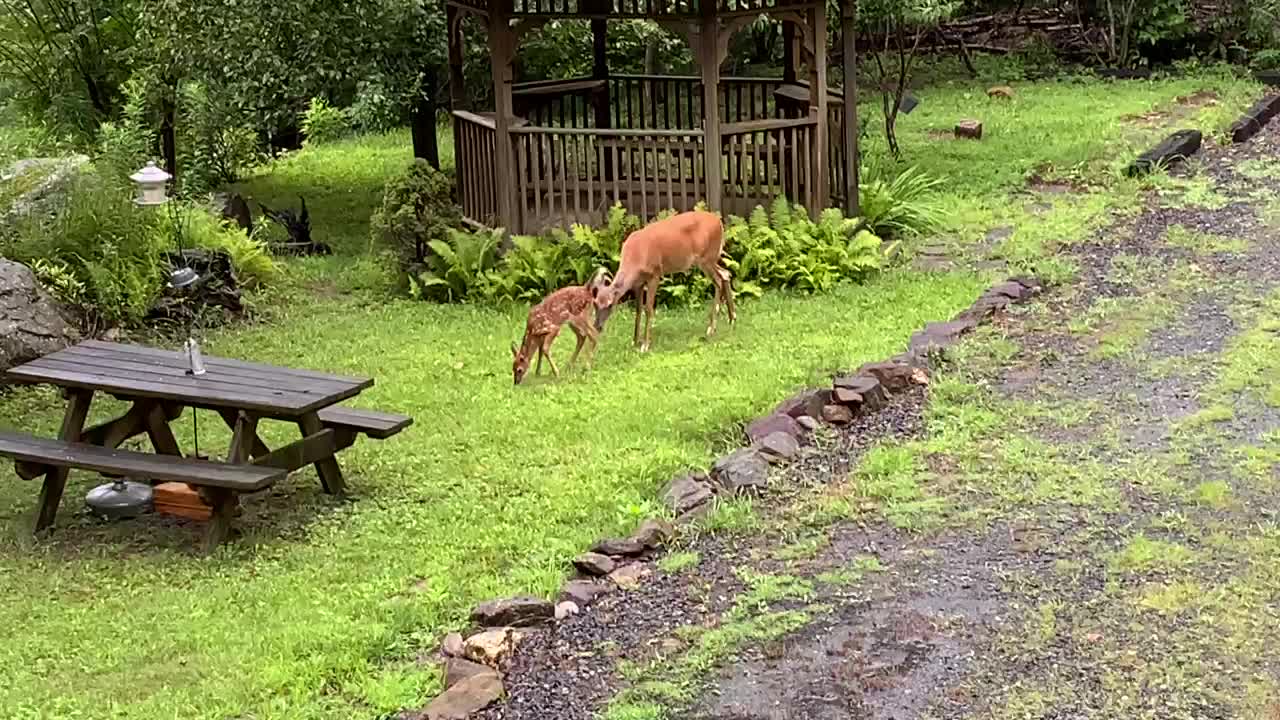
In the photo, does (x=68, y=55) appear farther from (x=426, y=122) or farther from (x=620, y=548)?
(x=620, y=548)

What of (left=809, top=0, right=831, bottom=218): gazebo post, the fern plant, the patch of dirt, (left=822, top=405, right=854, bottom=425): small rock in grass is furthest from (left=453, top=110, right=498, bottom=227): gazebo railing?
the patch of dirt

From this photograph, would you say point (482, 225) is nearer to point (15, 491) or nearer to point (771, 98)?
point (771, 98)

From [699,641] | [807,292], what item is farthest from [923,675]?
[807,292]

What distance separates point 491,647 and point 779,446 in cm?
245

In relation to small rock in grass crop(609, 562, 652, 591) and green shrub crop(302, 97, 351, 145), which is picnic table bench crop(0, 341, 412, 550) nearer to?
small rock in grass crop(609, 562, 652, 591)

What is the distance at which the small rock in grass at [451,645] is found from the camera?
5.18 meters

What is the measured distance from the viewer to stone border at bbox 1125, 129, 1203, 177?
1380 centimetres

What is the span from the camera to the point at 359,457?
768 centimetres

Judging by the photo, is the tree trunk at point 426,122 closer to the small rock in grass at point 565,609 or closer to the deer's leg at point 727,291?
the deer's leg at point 727,291

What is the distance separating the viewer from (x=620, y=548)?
6.08 metres

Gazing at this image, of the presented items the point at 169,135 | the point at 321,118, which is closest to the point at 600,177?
the point at 321,118

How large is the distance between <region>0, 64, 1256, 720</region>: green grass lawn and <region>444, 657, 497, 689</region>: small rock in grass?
0.10 meters

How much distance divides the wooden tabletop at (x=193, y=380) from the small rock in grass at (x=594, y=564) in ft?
4.75

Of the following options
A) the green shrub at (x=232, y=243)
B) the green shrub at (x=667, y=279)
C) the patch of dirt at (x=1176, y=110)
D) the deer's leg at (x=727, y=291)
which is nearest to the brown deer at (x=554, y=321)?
the deer's leg at (x=727, y=291)
